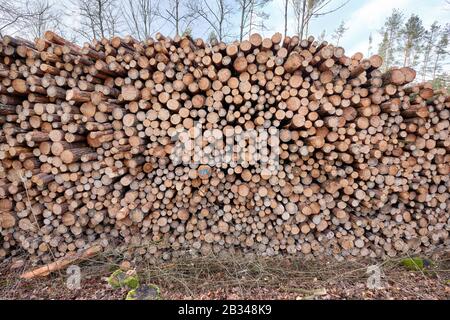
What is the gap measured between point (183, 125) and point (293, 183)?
132cm

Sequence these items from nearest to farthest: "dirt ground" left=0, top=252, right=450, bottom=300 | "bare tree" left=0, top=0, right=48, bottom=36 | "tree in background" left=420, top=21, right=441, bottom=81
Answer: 1. "dirt ground" left=0, top=252, right=450, bottom=300
2. "bare tree" left=0, top=0, right=48, bottom=36
3. "tree in background" left=420, top=21, right=441, bottom=81

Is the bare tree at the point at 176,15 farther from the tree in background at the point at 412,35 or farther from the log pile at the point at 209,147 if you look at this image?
the tree in background at the point at 412,35

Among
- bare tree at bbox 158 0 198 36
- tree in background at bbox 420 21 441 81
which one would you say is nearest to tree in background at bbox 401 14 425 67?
tree in background at bbox 420 21 441 81

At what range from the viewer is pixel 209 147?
2479 mm

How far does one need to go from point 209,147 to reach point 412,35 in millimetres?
16179

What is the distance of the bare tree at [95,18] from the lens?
8.57m

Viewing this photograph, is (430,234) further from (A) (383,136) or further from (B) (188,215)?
(B) (188,215)

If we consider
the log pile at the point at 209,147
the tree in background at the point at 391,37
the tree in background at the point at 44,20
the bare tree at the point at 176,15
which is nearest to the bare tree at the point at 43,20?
the tree in background at the point at 44,20

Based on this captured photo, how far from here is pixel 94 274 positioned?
8.32 ft

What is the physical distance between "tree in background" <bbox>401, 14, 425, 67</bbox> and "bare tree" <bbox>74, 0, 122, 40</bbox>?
1460 cm

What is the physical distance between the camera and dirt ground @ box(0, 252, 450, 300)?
2311 millimetres

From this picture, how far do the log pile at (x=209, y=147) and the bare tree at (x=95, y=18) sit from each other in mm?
7537

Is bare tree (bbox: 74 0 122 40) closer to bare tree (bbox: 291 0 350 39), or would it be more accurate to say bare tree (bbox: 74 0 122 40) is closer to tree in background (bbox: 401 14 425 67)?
bare tree (bbox: 291 0 350 39)

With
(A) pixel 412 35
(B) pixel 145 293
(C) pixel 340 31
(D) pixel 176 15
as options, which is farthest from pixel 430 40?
(B) pixel 145 293
